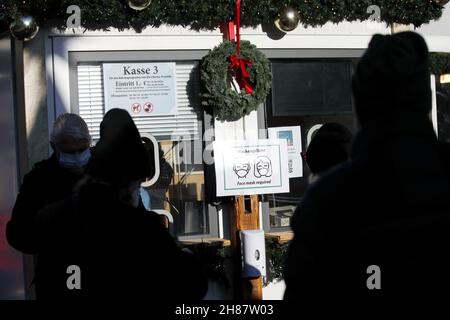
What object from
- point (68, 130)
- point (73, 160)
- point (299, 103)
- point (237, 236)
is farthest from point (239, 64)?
point (73, 160)

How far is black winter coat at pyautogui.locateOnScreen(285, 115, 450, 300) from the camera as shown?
156 centimetres

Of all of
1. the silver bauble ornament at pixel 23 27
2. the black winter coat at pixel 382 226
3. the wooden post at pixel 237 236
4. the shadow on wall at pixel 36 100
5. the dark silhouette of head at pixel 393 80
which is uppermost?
the silver bauble ornament at pixel 23 27

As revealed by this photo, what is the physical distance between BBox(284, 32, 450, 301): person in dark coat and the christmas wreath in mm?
3718

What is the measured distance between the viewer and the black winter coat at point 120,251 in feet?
7.11

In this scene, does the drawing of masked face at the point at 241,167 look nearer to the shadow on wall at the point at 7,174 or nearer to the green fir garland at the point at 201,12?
the green fir garland at the point at 201,12

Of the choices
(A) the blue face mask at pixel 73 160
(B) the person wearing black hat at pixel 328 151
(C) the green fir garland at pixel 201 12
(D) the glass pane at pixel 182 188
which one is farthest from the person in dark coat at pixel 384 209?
(D) the glass pane at pixel 182 188

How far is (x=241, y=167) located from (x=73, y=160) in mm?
2196

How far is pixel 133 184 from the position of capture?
2.38 metres

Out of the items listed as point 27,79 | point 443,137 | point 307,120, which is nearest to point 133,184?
point 27,79

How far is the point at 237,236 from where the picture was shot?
544 centimetres

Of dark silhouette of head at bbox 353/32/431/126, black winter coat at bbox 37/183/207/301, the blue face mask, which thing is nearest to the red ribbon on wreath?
the blue face mask

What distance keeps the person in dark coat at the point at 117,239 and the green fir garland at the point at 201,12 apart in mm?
2996

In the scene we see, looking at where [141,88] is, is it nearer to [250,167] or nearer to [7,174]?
[250,167]

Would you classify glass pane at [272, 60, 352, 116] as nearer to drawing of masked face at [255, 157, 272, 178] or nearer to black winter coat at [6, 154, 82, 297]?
drawing of masked face at [255, 157, 272, 178]
